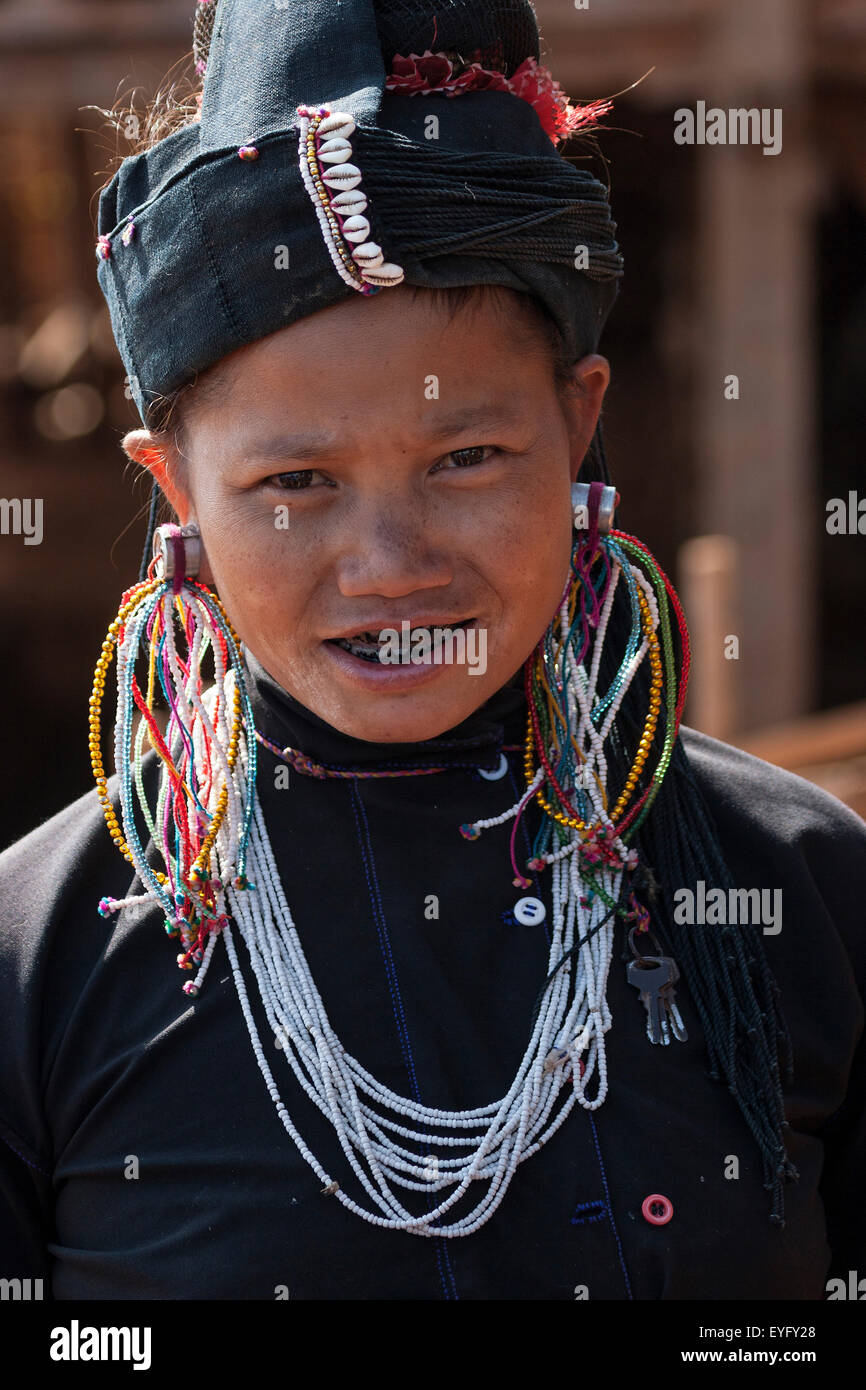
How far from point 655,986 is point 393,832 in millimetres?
347

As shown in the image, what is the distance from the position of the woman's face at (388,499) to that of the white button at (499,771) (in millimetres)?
178

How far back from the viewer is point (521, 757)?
1.78m

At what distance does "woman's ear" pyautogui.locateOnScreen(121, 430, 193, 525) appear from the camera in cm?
161

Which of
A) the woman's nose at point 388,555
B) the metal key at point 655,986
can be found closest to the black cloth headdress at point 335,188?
the woman's nose at point 388,555

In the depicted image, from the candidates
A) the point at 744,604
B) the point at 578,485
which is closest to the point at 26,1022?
the point at 578,485

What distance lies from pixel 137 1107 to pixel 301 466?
70cm

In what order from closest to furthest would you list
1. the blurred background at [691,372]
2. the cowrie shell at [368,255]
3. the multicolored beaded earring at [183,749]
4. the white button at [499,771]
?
1. the cowrie shell at [368,255]
2. the multicolored beaded earring at [183,749]
3. the white button at [499,771]
4. the blurred background at [691,372]

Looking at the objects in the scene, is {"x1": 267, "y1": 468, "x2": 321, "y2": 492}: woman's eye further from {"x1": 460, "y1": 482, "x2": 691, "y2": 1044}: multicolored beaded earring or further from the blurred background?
the blurred background

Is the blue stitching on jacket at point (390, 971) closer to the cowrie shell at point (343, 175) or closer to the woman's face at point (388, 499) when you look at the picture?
the woman's face at point (388, 499)

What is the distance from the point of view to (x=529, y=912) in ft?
5.45

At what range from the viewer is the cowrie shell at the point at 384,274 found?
139 centimetres

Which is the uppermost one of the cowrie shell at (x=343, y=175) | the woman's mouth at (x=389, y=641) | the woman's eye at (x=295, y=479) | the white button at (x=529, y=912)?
the cowrie shell at (x=343, y=175)

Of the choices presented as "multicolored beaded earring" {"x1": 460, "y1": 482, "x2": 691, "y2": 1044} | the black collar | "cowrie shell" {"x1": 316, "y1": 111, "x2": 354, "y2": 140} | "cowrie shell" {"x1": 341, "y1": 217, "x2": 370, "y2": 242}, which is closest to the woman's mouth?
the black collar
